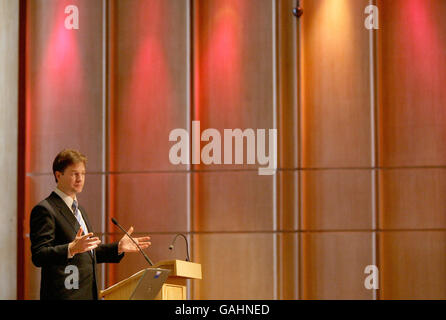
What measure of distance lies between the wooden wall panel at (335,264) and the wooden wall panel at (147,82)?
4.07ft

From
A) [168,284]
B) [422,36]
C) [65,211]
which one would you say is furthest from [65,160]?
[422,36]

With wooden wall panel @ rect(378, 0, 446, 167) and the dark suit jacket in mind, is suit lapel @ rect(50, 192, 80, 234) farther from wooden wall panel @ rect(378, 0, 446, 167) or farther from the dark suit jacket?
wooden wall panel @ rect(378, 0, 446, 167)

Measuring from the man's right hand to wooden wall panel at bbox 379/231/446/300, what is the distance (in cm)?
295

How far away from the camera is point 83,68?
20.0ft

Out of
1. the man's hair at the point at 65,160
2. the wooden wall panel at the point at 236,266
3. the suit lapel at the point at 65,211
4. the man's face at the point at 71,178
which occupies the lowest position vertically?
the wooden wall panel at the point at 236,266

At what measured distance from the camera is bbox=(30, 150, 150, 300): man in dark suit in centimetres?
368

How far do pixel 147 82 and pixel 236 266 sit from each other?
1.65 meters

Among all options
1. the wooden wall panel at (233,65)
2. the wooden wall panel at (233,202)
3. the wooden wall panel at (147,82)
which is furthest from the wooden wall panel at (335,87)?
the wooden wall panel at (147,82)

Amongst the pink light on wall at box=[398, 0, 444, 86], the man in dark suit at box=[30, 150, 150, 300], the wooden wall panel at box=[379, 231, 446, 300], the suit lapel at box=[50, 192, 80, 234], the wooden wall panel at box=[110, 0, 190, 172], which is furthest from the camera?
the wooden wall panel at box=[110, 0, 190, 172]

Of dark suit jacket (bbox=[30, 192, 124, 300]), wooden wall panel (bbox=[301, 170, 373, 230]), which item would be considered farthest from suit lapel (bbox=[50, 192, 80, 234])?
wooden wall panel (bbox=[301, 170, 373, 230])

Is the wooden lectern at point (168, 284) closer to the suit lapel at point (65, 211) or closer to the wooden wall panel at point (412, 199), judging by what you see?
the suit lapel at point (65, 211)

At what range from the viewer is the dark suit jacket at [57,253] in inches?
146
